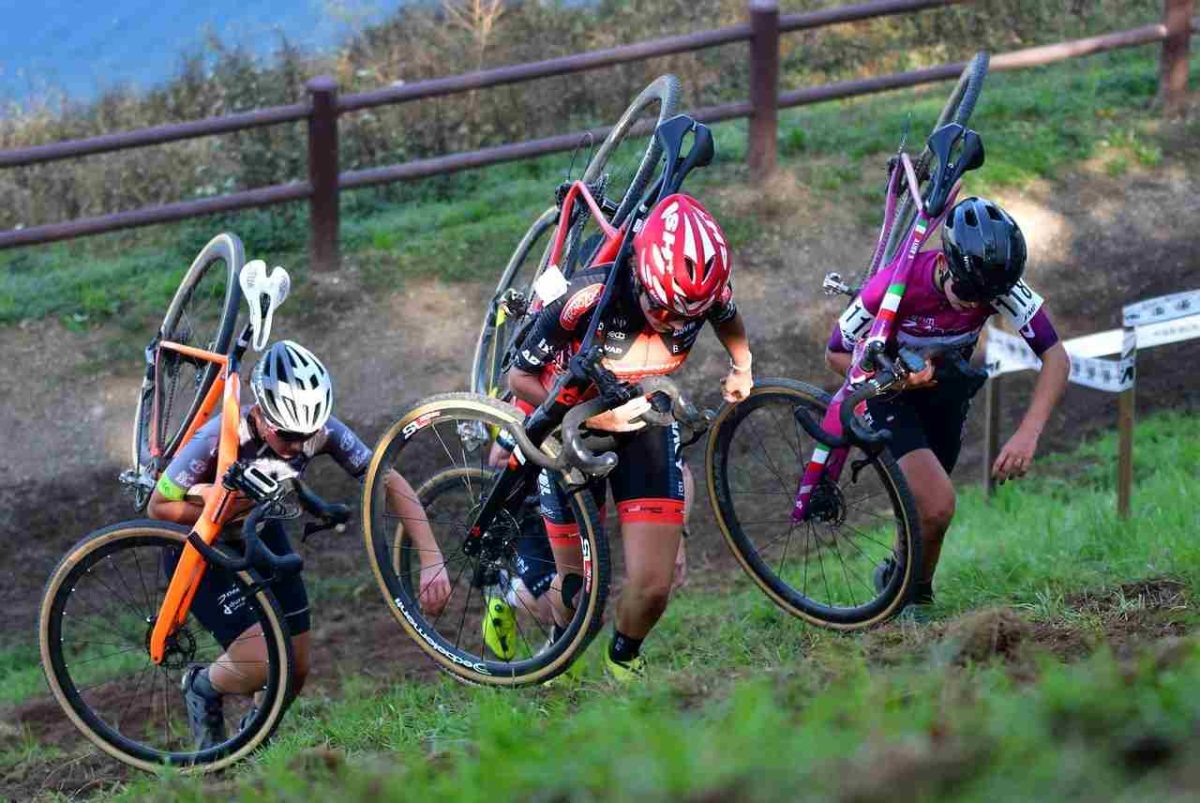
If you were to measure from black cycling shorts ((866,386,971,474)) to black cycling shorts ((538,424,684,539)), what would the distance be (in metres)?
0.99

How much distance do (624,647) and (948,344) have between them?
1862mm

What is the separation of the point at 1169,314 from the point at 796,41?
734 centimetres

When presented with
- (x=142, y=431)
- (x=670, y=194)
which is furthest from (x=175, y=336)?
(x=670, y=194)

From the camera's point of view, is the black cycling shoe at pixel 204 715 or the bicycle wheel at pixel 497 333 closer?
the black cycling shoe at pixel 204 715

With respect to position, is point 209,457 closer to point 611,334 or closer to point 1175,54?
→ point 611,334

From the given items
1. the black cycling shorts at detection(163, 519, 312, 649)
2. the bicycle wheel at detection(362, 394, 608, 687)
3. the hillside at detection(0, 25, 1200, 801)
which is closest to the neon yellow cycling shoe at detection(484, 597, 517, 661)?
the bicycle wheel at detection(362, 394, 608, 687)

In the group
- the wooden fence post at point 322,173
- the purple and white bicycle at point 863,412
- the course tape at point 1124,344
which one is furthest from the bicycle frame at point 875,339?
the wooden fence post at point 322,173

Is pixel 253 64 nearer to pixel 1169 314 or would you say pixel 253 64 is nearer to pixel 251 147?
pixel 251 147

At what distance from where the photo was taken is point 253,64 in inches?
519

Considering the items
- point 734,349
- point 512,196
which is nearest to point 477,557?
point 734,349

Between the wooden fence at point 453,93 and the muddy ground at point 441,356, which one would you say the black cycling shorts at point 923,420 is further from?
the wooden fence at point 453,93

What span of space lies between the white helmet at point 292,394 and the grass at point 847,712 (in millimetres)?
1272

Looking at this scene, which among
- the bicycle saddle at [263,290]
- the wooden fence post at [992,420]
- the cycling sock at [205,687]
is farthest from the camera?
the wooden fence post at [992,420]

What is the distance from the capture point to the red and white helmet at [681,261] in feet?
19.5
